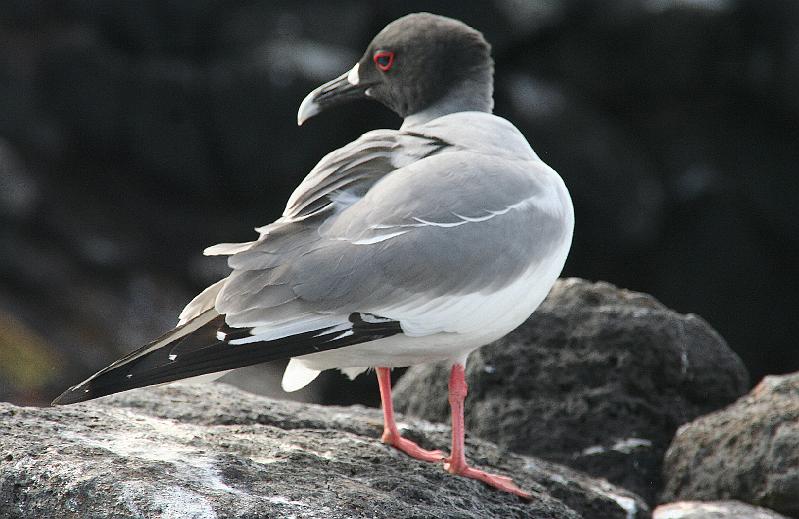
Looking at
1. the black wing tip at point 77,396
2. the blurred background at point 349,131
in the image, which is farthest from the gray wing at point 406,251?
the blurred background at point 349,131

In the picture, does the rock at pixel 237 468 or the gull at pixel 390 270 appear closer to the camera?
the rock at pixel 237 468

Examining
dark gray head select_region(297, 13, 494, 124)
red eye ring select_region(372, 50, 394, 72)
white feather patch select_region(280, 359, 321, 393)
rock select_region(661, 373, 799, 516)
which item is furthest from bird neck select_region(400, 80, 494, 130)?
rock select_region(661, 373, 799, 516)

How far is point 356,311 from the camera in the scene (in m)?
4.02

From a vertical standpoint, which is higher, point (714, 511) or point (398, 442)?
point (398, 442)

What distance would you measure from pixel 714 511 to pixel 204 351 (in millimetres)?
2724

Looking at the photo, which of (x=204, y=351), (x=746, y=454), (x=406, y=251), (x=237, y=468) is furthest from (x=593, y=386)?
(x=204, y=351)

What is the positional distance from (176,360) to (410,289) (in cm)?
90

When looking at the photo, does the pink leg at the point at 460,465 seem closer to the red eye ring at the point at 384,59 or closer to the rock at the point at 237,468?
the rock at the point at 237,468

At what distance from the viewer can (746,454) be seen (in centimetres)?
549

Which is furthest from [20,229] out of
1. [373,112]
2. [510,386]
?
[510,386]

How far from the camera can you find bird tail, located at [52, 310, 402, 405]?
12.4 feet

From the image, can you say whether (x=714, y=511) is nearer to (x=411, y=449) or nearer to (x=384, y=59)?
(x=411, y=449)

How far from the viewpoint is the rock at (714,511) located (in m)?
5.16

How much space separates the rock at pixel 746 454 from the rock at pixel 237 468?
22.0 inches
